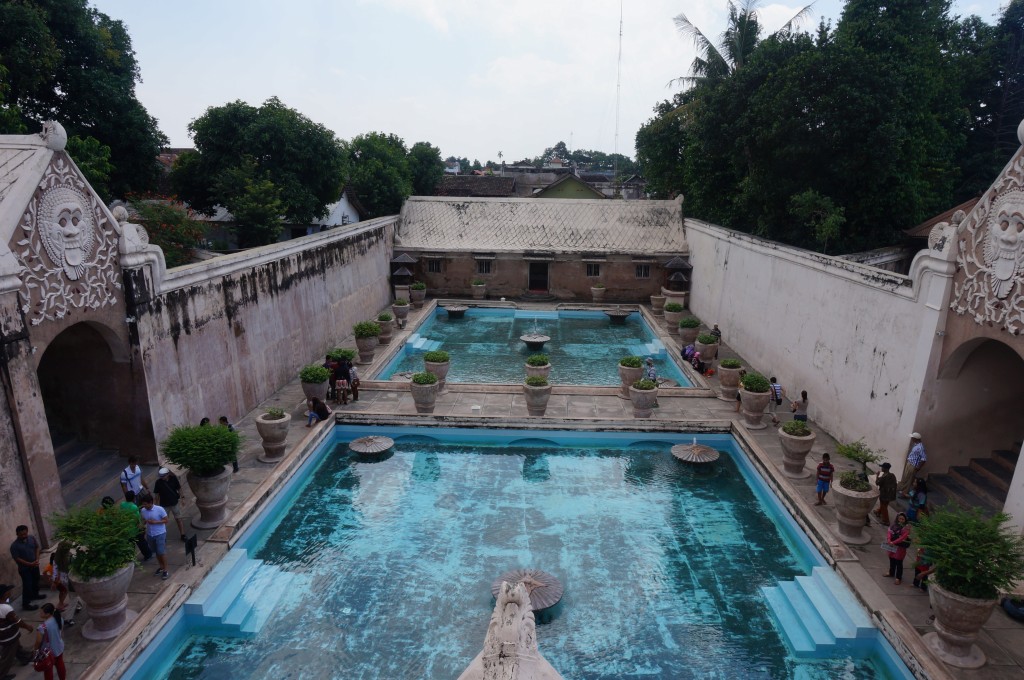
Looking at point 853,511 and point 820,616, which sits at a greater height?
point 853,511

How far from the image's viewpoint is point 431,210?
30.2 meters

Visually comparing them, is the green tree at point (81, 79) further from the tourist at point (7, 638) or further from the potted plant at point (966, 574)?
the potted plant at point (966, 574)

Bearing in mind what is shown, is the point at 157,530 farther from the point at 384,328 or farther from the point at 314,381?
A: the point at 384,328

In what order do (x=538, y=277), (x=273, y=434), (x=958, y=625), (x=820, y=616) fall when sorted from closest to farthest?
(x=958, y=625) → (x=820, y=616) → (x=273, y=434) → (x=538, y=277)

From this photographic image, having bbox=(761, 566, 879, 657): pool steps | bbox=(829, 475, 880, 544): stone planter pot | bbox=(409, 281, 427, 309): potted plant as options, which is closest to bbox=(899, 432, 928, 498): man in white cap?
bbox=(829, 475, 880, 544): stone planter pot

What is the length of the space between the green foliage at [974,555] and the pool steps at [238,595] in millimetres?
8453

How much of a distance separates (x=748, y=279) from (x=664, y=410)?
6.30 meters

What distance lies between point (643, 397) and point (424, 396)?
16.7ft

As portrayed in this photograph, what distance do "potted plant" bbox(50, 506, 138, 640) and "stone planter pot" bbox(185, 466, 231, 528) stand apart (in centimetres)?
198

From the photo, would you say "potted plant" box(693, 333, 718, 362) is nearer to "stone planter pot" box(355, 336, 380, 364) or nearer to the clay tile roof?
"stone planter pot" box(355, 336, 380, 364)

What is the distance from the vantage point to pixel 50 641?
21.7ft

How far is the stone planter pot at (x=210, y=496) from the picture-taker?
376 inches

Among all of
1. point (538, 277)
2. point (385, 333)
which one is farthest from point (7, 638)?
point (538, 277)

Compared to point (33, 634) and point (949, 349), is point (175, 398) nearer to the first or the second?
point (33, 634)
